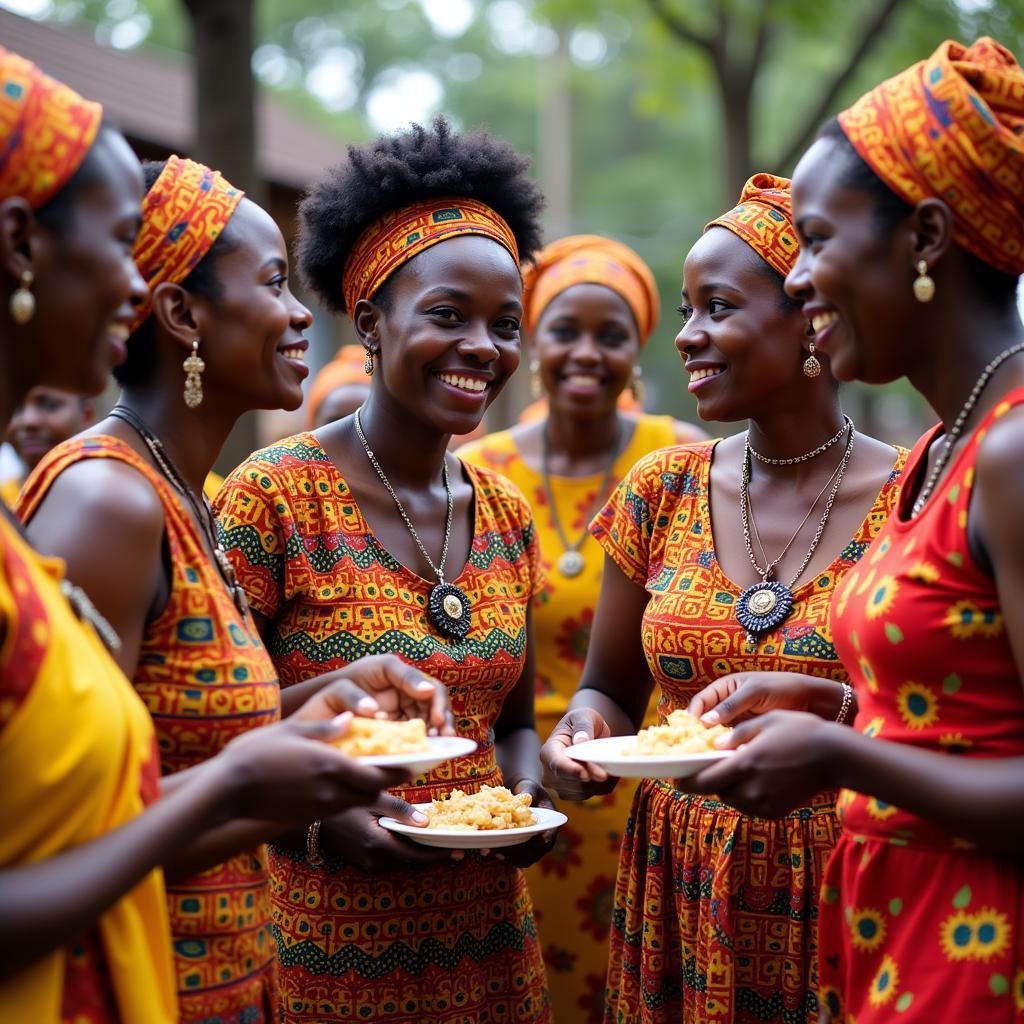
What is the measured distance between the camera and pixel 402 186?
156 inches

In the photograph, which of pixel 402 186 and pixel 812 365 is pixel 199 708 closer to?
pixel 402 186

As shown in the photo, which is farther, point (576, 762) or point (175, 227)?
point (576, 762)

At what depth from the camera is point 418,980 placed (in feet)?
11.8

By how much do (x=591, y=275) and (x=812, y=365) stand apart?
2544 mm

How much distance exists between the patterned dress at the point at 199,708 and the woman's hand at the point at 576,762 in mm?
935

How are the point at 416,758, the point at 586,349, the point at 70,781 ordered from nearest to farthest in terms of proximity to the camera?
the point at 70,781 < the point at 416,758 < the point at 586,349

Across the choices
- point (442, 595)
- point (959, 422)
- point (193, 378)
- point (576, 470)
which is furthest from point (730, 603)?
point (576, 470)

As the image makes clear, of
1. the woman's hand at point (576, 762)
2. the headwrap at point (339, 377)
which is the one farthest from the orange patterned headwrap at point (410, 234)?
the headwrap at point (339, 377)

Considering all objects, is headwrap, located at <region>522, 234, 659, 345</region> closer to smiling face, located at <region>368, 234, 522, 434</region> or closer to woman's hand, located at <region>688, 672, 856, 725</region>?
smiling face, located at <region>368, 234, 522, 434</region>

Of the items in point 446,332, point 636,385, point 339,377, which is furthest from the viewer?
point 339,377

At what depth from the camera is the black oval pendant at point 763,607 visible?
352 cm

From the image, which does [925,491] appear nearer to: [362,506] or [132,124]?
[362,506]

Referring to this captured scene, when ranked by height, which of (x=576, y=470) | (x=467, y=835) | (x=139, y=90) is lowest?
(x=467, y=835)

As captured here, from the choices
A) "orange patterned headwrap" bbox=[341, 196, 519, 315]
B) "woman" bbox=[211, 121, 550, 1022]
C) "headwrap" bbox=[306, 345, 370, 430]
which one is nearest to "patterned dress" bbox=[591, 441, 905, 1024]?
"woman" bbox=[211, 121, 550, 1022]
